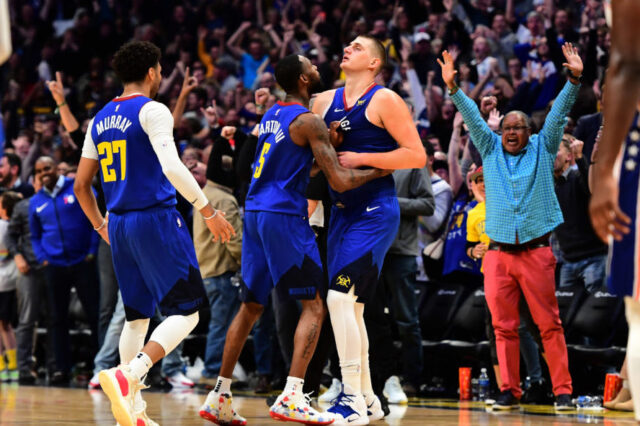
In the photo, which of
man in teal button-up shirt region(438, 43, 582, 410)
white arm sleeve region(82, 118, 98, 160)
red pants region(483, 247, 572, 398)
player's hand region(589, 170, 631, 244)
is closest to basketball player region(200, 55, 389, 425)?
white arm sleeve region(82, 118, 98, 160)

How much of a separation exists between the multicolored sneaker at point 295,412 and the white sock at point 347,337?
359mm

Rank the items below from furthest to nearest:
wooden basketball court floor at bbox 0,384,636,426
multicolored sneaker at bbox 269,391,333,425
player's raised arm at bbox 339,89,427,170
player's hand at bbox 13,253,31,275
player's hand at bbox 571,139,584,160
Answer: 1. player's hand at bbox 13,253,31,275
2. player's hand at bbox 571,139,584,160
3. wooden basketball court floor at bbox 0,384,636,426
4. player's raised arm at bbox 339,89,427,170
5. multicolored sneaker at bbox 269,391,333,425

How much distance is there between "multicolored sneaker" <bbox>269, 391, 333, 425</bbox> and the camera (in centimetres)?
556

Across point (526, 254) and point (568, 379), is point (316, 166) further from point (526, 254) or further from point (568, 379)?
point (568, 379)

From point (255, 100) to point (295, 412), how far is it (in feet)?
11.8

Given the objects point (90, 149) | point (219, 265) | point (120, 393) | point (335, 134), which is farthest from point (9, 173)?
point (120, 393)

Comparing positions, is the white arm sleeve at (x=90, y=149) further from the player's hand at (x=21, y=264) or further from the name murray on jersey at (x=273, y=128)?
the player's hand at (x=21, y=264)

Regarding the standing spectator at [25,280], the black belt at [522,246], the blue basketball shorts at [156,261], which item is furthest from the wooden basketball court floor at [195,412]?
the standing spectator at [25,280]

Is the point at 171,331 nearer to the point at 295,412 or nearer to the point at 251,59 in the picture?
the point at 295,412

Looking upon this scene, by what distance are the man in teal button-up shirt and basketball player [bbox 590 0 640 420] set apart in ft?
14.1

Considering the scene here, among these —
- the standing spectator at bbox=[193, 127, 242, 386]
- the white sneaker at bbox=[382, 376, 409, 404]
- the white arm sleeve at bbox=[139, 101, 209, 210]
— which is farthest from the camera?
the standing spectator at bbox=[193, 127, 242, 386]

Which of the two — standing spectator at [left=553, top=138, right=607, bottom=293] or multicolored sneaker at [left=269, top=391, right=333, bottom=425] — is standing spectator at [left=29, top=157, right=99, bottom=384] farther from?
multicolored sneaker at [left=269, top=391, right=333, bottom=425]

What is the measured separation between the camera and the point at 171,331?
5488 millimetres

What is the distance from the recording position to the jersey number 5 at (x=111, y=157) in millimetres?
5598
